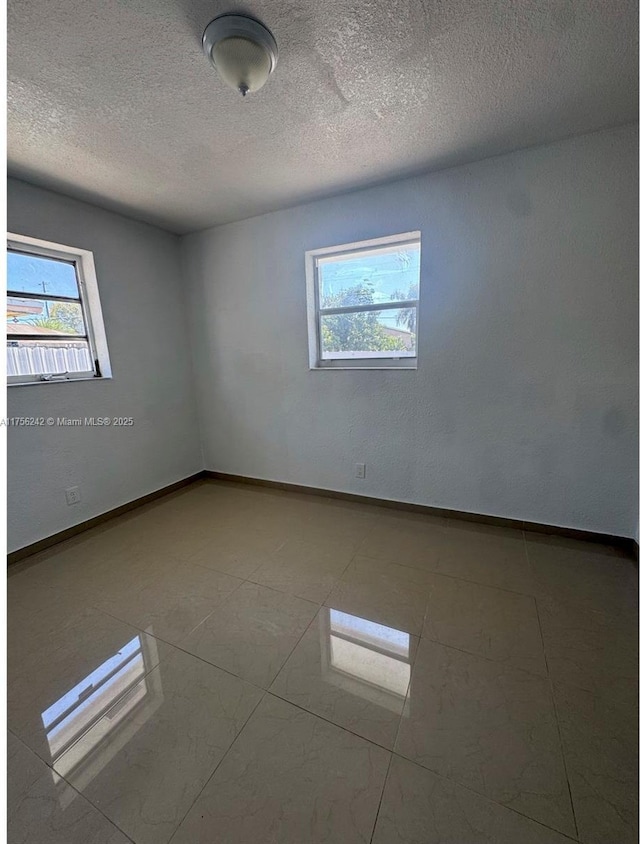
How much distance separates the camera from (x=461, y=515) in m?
2.46

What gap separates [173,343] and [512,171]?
298cm

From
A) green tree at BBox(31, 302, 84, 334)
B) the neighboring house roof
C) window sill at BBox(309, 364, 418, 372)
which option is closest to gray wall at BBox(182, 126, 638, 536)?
window sill at BBox(309, 364, 418, 372)

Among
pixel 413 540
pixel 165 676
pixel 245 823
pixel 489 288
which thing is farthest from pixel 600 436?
pixel 165 676

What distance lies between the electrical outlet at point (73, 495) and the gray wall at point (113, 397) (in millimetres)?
44

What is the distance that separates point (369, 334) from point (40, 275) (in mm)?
2436

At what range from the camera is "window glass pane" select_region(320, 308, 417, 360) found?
2494 mm

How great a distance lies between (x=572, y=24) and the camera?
46.8 inches

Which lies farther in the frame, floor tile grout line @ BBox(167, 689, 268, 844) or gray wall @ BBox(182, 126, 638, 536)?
gray wall @ BBox(182, 126, 638, 536)

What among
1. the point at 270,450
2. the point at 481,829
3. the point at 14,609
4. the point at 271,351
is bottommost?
the point at 481,829

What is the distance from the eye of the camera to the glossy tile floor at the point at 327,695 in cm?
92

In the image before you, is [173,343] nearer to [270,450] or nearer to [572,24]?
[270,450]

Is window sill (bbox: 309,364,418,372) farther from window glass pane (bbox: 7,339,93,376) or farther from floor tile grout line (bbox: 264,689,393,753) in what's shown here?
floor tile grout line (bbox: 264,689,393,753)

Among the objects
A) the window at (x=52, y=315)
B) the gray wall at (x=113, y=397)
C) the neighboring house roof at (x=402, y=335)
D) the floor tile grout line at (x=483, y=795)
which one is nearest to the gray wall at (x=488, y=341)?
the neighboring house roof at (x=402, y=335)

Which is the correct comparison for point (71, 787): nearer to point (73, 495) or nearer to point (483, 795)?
point (483, 795)
